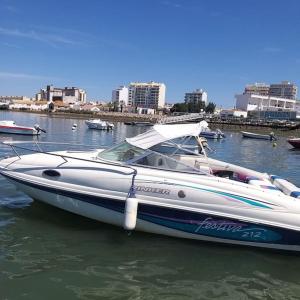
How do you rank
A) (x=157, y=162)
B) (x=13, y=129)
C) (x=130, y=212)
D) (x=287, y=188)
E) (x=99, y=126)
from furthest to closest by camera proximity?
(x=99, y=126)
(x=13, y=129)
(x=157, y=162)
(x=287, y=188)
(x=130, y=212)

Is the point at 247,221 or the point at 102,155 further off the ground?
the point at 102,155

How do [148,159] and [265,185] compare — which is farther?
[148,159]

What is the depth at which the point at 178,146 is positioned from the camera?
9.11 meters

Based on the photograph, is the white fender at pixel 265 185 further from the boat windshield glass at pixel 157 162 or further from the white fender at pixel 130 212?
the white fender at pixel 130 212

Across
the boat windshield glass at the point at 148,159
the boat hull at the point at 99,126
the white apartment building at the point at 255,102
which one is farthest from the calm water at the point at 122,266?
the white apartment building at the point at 255,102

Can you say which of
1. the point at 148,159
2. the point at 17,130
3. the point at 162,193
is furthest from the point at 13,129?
the point at 162,193

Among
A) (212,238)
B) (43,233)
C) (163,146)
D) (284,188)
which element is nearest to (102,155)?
(163,146)

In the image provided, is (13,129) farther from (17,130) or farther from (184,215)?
(184,215)

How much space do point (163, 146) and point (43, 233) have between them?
300 centimetres

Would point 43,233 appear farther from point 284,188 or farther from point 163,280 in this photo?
point 284,188

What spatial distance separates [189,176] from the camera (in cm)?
805

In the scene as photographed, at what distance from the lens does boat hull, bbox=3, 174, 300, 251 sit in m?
7.59

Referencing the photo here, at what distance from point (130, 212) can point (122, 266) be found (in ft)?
3.22

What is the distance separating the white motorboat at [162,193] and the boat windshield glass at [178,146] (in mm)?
22
